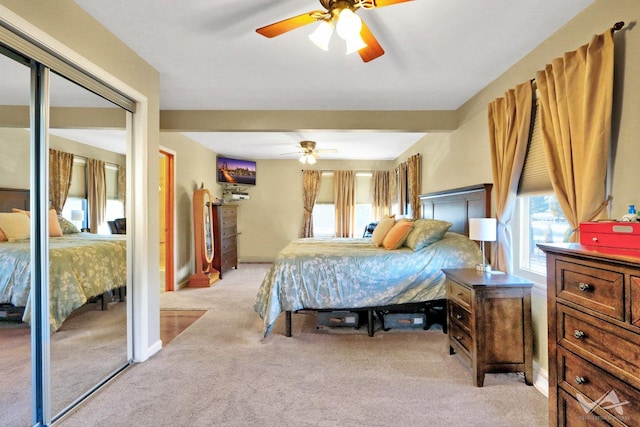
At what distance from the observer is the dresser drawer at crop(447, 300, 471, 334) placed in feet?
7.38

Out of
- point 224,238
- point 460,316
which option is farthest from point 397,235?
point 224,238

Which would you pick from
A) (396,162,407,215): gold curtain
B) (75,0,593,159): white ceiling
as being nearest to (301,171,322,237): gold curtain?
→ (396,162,407,215): gold curtain

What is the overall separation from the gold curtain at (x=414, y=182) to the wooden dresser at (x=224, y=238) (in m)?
3.40

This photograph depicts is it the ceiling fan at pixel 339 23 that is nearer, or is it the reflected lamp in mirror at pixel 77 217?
the ceiling fan at pixel 339 23

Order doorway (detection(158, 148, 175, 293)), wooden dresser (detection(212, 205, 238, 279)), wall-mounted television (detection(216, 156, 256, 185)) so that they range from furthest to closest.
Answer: wall-mounted television (detection(216, 156, 256, 185)), wooden dresser (detection(212, 205, 238, 279)), doorway (detection(158, 148, 175, 293))

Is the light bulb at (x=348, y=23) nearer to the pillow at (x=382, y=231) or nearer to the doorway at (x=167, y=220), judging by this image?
the pillow at (x=382, y=231)

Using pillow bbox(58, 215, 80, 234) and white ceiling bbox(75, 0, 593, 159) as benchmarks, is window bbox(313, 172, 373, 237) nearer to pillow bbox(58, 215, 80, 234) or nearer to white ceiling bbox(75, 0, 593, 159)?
white ceiling bbox(75, 0, 593, 159)

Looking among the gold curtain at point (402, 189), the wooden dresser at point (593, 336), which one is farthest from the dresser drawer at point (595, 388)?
the gold curtain at point (402, 189)

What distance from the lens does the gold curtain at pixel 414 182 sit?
498 centimetres

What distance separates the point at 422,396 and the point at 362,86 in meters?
2.68

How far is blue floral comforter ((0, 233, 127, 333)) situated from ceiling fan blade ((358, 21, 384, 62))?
2163 mm

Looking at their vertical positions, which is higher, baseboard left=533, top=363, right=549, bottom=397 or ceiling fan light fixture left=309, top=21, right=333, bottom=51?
ceiling fan light fixture left=309, top=21, right=333, bottom=51

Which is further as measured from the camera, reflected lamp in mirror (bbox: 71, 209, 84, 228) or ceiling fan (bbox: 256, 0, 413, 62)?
reflected lamp in mirror (bbox: 71, 209, 84, 228)

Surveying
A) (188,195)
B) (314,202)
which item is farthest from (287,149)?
(188,195)
